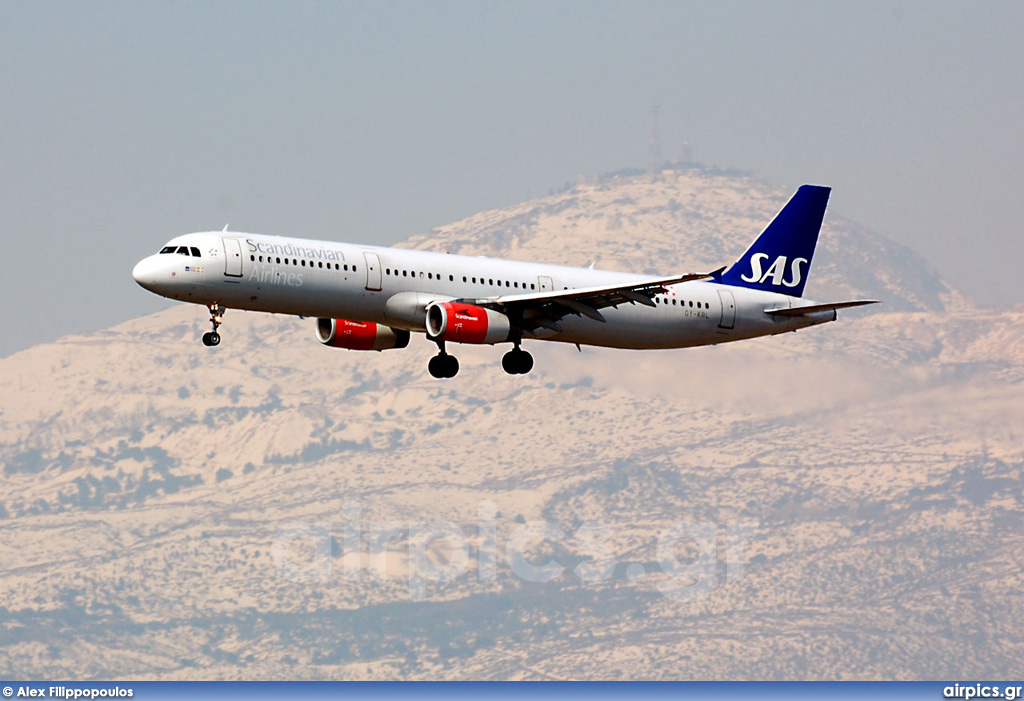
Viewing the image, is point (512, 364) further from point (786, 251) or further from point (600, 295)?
point (786, 251)

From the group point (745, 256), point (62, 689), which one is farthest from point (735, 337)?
point (62, 689)

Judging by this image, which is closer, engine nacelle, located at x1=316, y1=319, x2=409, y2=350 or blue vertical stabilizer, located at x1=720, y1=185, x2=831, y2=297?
engine nacelle, located at x1=316, y1=319, x2=409, y2=350

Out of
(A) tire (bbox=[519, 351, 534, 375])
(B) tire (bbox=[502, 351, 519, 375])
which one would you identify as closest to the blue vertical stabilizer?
(A) tire (bbox=[519, 351, 534, 375])

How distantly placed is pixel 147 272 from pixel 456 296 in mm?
13094

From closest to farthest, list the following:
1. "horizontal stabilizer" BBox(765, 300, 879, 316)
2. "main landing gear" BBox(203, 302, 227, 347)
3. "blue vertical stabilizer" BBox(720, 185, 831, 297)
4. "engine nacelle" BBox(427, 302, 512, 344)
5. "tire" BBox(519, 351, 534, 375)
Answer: "main landing gear" BBox(203, 302, 227, 347) → "engine nacelle" BBox(427, 302, 512, 344) → "tire" BBox(519, 351, 534, 375) → "horizontal stabilizer" BBox(765, 300, 879, 316) → "blue vertical stabilizer" BBox(720, 185, 831, 297)

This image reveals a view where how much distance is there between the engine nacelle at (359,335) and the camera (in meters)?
78.4

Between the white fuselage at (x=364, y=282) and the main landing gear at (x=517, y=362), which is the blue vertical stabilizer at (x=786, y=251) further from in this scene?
the main landing gear at (x=517, y=362)

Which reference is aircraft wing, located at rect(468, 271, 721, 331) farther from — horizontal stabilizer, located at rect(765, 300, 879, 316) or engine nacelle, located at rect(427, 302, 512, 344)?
horizontal stabilizer, located at rect(765, 300, 879, 316)

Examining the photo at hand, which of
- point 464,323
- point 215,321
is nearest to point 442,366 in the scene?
point 464,323

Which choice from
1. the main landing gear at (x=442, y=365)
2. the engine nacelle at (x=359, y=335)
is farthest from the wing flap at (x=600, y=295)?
the engine nacelle at (x=359, y=335)

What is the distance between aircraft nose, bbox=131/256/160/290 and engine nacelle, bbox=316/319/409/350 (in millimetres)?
10532

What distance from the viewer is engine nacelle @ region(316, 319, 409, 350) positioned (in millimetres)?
78438

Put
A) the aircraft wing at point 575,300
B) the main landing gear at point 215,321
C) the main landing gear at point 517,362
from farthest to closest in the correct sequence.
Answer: the main landing gear at point 517,362, the aircraft wing at point 575,300, the main landing gear at point 215,321

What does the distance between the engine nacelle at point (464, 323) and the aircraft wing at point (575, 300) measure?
2.88 ft
